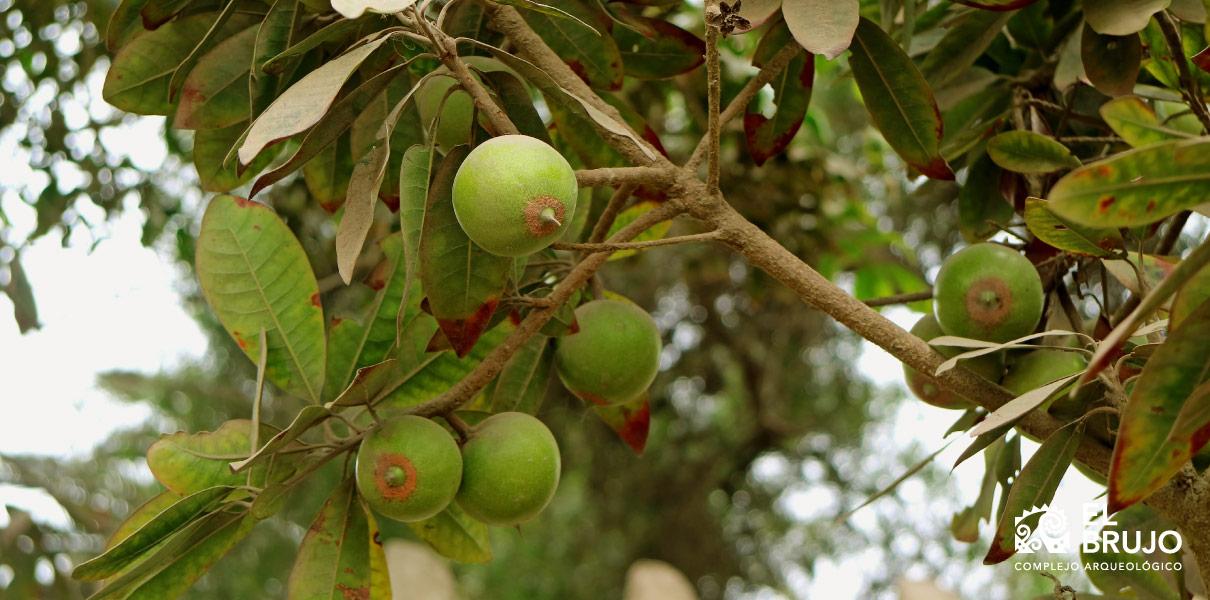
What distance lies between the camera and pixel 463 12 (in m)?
1.55

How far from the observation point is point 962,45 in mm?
1700

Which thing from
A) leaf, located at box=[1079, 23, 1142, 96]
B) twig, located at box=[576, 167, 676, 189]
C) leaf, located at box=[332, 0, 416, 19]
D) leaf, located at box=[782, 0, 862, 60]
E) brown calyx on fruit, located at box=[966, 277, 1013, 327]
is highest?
leaf, located at box=[1079, 23, 1142, 96]

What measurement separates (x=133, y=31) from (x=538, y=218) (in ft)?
2.78

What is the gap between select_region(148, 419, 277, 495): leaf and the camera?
1.39m

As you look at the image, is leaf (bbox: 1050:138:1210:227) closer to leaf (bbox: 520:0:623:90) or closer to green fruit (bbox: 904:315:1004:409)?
green fruit (bbox: 904:315:1004:409)

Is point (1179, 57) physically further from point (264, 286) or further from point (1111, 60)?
point (264, 286)

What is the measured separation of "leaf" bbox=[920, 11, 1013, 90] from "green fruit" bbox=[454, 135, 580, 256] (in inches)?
32.2

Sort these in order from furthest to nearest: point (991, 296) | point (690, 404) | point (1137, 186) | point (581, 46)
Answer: point (690, 404) → point (581, 46) → point (991, 296) → point (1137, 186)

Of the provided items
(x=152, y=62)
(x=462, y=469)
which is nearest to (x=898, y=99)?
(x=462, y=469)

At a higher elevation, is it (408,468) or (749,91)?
(749,91)

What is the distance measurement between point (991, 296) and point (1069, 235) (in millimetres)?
140

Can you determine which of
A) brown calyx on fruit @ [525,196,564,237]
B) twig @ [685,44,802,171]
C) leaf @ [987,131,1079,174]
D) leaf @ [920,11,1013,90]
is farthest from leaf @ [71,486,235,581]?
leaf @ [920,11,1013,90]

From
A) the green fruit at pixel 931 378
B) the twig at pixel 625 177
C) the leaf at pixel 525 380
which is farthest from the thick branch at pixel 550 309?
the green fruit at pixel 931 378

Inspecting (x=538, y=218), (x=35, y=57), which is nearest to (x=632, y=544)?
(x=35, y=57)
